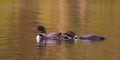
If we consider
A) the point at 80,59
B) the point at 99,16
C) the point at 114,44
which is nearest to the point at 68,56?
the point at 80,59

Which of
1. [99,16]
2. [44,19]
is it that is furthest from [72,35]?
[99,16]

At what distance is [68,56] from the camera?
3106cm

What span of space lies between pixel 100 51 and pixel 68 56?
2.24 metres

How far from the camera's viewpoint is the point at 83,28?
45.1m

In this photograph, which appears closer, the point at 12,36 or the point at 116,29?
the point at 12,36

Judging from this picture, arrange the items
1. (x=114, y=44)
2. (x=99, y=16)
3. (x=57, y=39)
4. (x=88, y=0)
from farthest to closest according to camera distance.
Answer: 1. (x=88, y=0)
2. (x=99, y=16)
3. (x=57, y=39)
4. (x=114, y=44)

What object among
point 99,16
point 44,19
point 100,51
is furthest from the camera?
point 99,16

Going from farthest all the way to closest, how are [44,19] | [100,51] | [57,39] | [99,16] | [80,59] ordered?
1. [99,16]
2. [44,19]
3. [57,39]
4. [100,51]
5. [80,59]

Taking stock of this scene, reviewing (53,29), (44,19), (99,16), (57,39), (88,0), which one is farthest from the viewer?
(88,0)

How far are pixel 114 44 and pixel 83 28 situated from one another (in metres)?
9.94

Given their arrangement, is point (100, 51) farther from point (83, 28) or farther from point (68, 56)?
point (83, 28)

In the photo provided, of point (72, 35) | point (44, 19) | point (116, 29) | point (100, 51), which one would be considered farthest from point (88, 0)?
point (100, 51)

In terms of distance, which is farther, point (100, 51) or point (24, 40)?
point (24, 40)

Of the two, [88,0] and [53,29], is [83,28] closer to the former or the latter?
[53,29]
